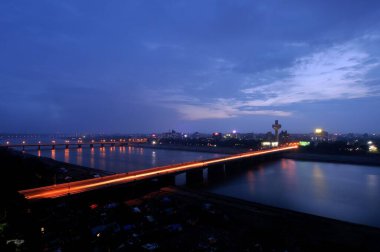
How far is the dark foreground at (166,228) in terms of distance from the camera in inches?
585

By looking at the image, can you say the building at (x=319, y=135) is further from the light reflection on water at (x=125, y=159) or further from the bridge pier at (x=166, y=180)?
the bridge pier at (x=166, y=180)

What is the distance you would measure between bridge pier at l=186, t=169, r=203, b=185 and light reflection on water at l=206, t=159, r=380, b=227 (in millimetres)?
2671

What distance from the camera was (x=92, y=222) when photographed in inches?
715

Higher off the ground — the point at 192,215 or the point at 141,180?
the point at 141,180

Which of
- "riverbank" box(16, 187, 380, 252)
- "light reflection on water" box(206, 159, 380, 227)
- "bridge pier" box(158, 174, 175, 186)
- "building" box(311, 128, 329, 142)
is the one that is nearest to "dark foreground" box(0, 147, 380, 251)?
"riverbank" box(16, 187, 380, 252)

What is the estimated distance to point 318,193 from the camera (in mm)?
30078

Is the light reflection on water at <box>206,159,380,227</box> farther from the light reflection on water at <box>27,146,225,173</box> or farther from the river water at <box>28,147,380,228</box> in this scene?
the light reflection on water at <box>27,146,225,173</box>

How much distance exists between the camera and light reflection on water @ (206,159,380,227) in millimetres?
23469

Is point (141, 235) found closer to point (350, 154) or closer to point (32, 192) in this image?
point (32, 192)

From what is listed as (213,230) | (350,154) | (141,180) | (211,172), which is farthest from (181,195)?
(350,154)

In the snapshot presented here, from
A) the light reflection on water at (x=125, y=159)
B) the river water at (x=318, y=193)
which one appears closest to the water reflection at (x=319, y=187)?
the river water at (x=318, y=193)

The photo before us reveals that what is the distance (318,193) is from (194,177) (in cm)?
1554

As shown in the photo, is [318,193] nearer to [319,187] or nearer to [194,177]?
[319,187]

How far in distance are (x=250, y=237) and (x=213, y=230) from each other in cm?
243
